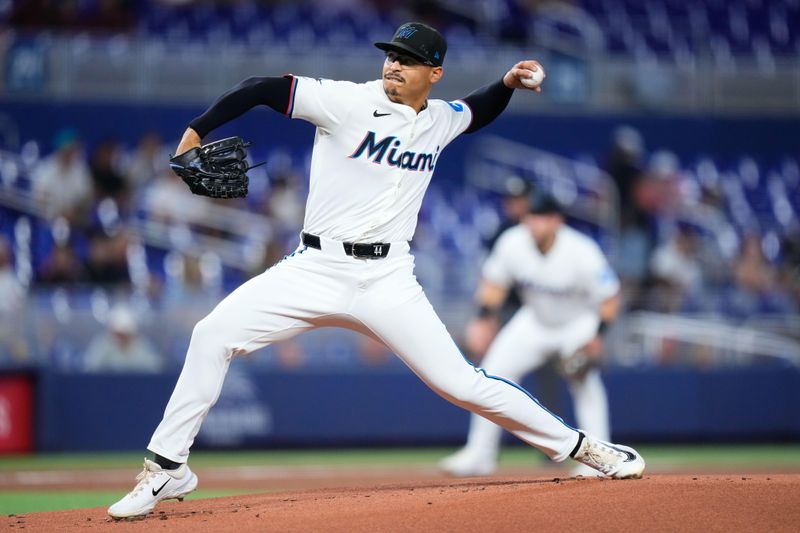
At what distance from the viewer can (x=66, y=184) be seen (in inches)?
506

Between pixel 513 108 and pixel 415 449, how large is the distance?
5330 millimetres

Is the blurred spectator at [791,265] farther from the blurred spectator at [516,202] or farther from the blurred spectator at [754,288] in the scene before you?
the blurred spectator at [516,202]

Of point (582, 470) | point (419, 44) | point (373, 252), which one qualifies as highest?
point (419, 44)

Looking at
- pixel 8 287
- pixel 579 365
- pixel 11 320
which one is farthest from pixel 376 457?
pixel 8 287

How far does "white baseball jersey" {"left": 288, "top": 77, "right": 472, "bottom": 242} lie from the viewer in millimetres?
5371

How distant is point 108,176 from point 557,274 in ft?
19.9

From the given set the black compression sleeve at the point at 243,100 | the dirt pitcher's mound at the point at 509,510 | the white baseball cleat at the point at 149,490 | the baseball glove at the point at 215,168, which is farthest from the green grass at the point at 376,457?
the black compression sleeve at the point at 243,100

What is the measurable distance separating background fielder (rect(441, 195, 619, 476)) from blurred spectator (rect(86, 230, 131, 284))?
4178 millimetres

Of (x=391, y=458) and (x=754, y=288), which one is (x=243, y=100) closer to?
(x=391, y=458)

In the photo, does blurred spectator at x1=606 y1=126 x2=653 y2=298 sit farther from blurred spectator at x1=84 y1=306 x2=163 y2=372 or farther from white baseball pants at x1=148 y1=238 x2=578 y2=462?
white baseball pants at x1=148 y1=238 x2=578 y2=462

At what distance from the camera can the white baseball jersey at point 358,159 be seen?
5.37 m

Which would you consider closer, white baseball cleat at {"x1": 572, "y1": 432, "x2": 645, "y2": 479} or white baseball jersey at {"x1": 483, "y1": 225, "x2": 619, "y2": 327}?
white baseball cleat at {"x1": 572, "y1": 432, "x2": 645, "y2": 479}

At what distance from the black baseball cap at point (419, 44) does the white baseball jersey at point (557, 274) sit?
3665mm

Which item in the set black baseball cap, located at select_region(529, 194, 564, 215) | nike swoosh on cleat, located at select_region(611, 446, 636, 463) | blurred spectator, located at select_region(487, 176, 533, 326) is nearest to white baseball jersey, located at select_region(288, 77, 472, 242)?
nike swoosh on cleat, located at select_region(611, 446, 636, 463)
